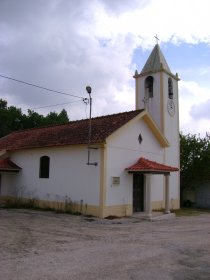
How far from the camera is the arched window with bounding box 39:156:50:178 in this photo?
20656 mm

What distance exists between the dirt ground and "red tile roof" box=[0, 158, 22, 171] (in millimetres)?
6517

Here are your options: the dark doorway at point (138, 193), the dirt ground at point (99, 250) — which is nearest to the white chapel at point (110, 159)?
the dark doorway at point (138, 193)

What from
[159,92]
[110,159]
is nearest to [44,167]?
[110,159]

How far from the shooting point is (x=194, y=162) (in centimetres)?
2817

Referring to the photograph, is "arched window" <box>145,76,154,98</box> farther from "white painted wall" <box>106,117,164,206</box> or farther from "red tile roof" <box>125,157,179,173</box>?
"red tile roof" <box>125,157,179,173</box>

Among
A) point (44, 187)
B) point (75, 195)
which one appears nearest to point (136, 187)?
point (75, 195)

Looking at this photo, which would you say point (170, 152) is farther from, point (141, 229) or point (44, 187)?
point (141, 229)

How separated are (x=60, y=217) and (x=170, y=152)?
1025cm

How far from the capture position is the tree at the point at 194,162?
27.6 metres

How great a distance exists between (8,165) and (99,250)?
14.0 meters

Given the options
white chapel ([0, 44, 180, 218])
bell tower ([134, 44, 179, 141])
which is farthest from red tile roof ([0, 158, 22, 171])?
bell tower ([134, 44, 179, 141])

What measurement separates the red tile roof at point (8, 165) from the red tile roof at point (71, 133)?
0.79 metres

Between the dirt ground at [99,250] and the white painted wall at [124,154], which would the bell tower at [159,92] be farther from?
the dirt ground at [99,250]

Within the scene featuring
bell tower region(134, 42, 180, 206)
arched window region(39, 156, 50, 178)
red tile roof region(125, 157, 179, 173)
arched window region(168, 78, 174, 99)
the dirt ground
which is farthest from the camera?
arched window region(168, 78, 174, 99)
